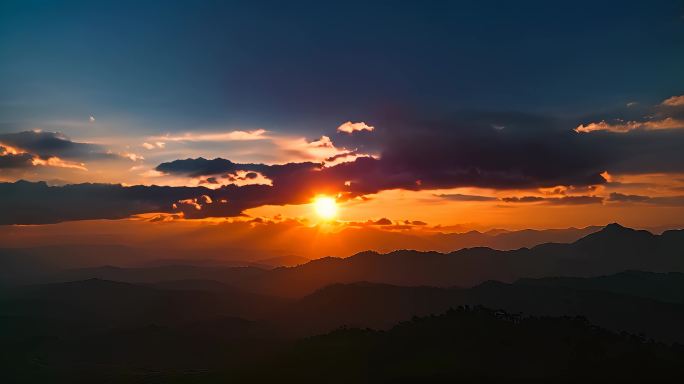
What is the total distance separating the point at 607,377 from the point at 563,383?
20201 mm

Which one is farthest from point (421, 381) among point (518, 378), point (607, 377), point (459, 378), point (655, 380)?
point (655, 380)

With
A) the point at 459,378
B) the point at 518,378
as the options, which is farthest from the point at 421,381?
the point at 518,378

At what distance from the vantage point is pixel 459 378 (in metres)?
192

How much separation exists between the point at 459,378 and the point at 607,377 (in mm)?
54111

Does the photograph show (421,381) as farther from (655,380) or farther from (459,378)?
(655,380)

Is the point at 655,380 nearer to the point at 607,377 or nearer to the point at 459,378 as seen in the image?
the point at 607,377

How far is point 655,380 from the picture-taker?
187 meters

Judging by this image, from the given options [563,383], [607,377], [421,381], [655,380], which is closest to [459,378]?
[421,381]

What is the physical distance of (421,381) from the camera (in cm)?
19450

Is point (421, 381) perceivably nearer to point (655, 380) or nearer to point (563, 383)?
point (563, 383)

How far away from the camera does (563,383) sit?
7343 inches

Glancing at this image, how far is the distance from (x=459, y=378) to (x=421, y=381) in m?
13.7

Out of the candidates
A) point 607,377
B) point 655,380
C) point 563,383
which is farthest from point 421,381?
point 655,380

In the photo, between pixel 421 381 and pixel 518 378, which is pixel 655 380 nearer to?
pixel 518 378
